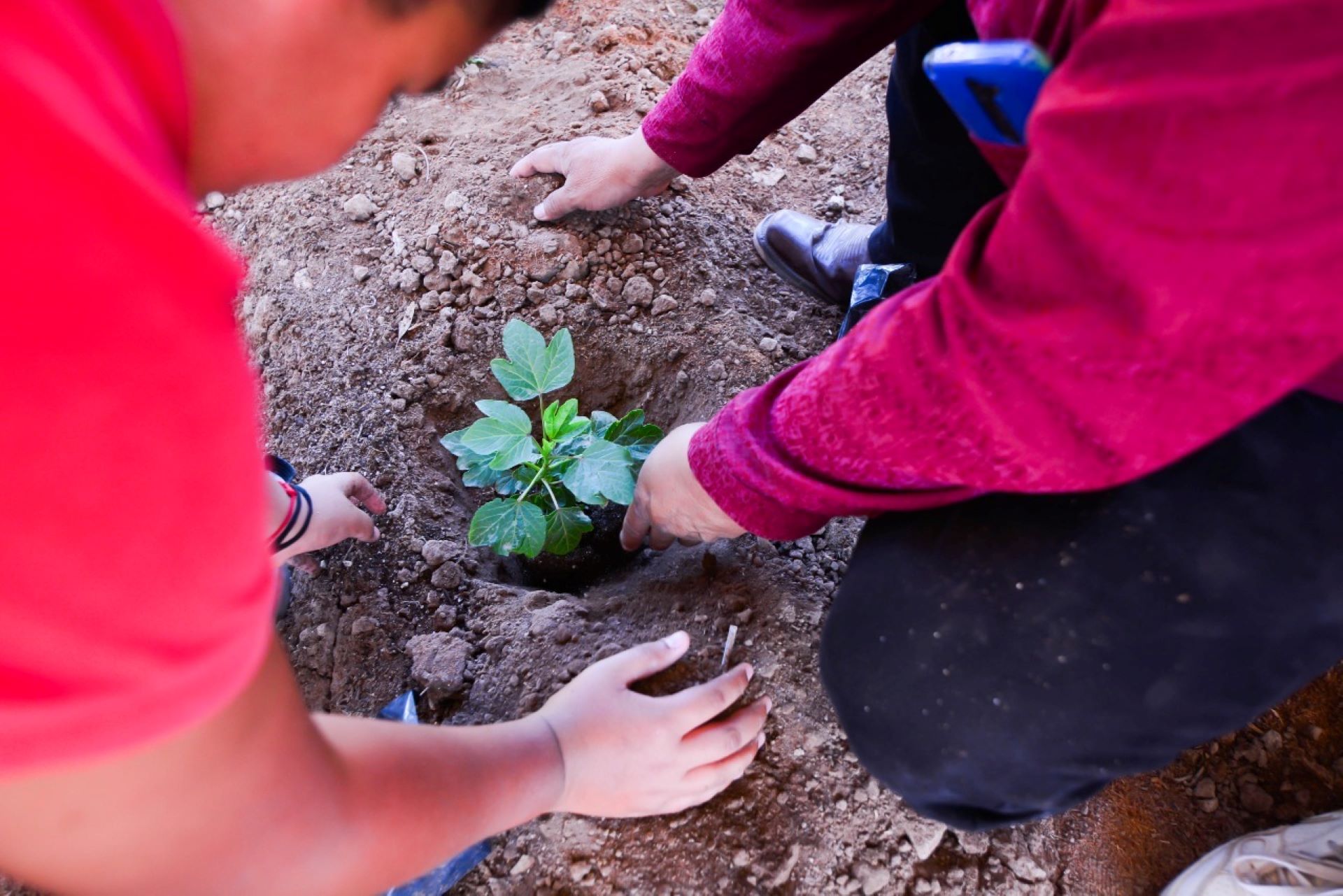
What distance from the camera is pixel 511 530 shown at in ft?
4.34

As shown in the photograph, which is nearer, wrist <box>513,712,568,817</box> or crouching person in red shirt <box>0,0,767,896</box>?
crouching person in red shirt <box>0,0,767,896</box>

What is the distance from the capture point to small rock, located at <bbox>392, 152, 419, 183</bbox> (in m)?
1.80

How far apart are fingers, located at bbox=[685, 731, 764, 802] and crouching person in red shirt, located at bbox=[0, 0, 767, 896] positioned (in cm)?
47

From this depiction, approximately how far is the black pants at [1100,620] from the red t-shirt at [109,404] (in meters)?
0.72

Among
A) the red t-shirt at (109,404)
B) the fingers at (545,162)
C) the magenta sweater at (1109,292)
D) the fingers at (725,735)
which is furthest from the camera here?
the fingers at (545,162)

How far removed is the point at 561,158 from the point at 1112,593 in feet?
4.21

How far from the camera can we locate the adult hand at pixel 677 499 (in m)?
1.10

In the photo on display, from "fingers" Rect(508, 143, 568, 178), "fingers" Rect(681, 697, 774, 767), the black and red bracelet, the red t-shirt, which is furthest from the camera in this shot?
"fingers" Rect(508, 143, 568, 178)

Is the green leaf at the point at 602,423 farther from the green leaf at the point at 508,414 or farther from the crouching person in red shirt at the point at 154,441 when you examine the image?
the crouching person in red shirt at the point at 154,441

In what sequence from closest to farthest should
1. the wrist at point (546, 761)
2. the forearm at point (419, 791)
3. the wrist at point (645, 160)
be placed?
the forearm at point (419, 791), the wrist at point (546, 761), the wrist at point (645, 160)

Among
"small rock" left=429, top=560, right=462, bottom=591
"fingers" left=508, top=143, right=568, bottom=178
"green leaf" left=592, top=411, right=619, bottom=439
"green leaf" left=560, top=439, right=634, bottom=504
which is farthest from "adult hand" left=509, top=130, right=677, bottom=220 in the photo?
"small rock" left=429, top=560, right=462, bottom=591

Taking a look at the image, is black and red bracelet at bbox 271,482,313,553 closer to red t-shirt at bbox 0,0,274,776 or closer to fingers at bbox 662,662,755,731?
fingers at bbox 662,662,755,731

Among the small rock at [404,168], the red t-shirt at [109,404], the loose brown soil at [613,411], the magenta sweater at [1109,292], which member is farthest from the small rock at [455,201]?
the red t-shirt at [109,404]

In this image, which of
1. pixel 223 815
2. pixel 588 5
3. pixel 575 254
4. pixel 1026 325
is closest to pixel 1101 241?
pixel 1026 325
